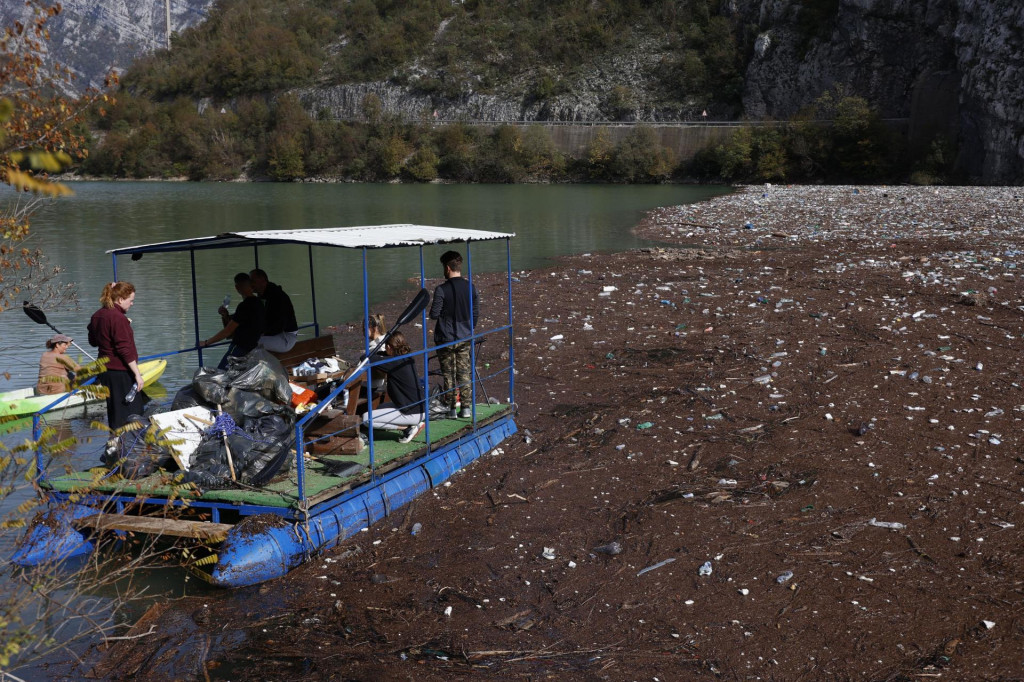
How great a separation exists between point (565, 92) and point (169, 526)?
9943 cm

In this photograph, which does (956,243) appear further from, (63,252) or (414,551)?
(63,252)

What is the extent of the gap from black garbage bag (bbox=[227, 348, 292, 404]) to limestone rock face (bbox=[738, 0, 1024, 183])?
56885 mm

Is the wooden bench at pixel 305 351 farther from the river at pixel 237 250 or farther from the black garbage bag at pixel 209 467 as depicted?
the black garbage bag at pixel 209 467

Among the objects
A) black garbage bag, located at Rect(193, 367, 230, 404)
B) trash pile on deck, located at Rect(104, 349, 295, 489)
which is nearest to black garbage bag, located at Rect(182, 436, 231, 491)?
trash pile on deck, located at Rect(104, 349, 295, 489)

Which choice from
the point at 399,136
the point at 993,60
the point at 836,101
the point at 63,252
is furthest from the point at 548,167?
the point at 63,252

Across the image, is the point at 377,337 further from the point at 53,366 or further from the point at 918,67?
the point at 918,67

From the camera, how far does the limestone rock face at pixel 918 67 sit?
5538 centimetres

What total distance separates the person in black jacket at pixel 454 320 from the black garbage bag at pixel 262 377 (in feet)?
5.60

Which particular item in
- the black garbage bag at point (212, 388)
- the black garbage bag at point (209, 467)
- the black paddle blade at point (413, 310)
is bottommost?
the black garbage bag at point (209, 467)

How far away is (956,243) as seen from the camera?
22281 millimetres

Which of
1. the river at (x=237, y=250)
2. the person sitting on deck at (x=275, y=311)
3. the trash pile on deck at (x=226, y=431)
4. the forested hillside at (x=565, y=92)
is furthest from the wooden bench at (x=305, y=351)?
the forested hillside at (x=565, y=92)

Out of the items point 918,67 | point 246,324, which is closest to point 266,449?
point 246,324

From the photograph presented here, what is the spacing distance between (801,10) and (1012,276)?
78.2m

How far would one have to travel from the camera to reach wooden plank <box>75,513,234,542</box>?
255 inches
